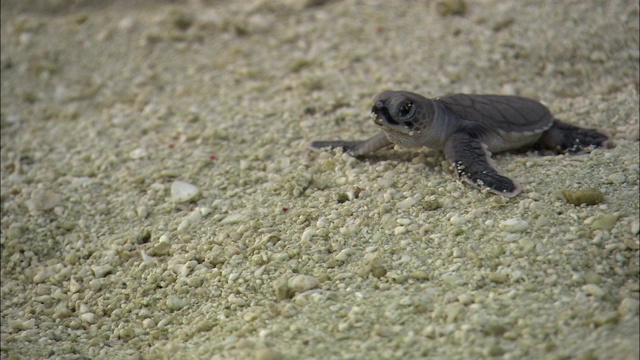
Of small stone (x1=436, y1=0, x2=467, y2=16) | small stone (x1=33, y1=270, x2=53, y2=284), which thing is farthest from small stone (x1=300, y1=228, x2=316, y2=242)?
small stone (x1=436, y1=0, x2=467, y2=16)

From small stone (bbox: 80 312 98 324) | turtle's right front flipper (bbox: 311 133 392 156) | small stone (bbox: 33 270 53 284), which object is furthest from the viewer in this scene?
turtle's right front flipper (bbox: 311 133 392 156)

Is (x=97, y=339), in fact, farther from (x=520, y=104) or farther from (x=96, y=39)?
(x=96, y=39)

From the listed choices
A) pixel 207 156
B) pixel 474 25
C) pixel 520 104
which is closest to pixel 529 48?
pixel 474 25

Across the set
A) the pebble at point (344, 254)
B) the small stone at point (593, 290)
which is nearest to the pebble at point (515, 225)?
the small stone at point (593, 290)

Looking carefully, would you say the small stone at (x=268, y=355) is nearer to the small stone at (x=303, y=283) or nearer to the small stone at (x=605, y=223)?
the small stone at (x=303, y=283)

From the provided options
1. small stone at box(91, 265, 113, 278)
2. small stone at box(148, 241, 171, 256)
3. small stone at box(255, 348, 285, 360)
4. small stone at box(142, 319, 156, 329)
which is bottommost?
small stone at box(142, 319, 156, 329)

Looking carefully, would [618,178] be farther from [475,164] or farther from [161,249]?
[161,249]

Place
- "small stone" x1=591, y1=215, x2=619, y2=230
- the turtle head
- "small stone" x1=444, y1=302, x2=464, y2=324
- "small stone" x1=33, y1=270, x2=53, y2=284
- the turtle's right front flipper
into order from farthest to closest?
1. the turtle's right front flipper
2. "small stone" x1=33, y1=270, x2=53, y2=284
3. the turtle head
4. "small stone" x1=591, y1=215, x2=619, y2=230
5. "small stone" x1=444, y1=302, x2=464, y2=324

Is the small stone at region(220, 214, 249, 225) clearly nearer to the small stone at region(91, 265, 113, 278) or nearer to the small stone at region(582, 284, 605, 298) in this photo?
the small stone at region(91, 265, 113, 278)
